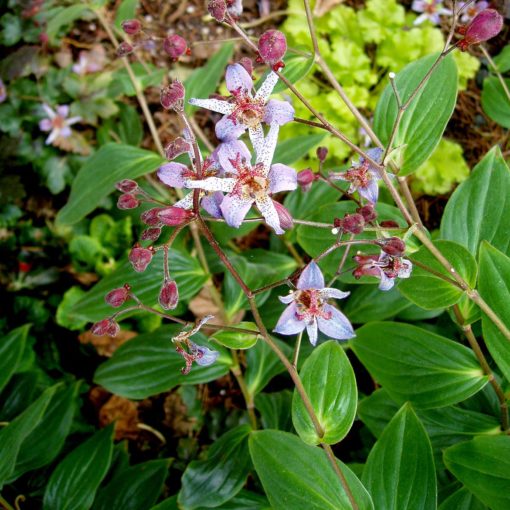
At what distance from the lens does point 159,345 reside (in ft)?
5.41

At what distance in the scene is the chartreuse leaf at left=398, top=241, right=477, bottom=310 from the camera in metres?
1.21

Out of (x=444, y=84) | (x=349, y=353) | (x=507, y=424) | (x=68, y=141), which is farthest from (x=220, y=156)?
(x=68, y=141)

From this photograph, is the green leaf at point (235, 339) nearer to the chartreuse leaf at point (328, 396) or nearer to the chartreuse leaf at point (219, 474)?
the chartreuse leaf at point (328, 396)

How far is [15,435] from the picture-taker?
56.2 inches

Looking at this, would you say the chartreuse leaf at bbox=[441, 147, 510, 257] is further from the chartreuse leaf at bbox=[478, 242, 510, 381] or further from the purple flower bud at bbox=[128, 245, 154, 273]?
the purple flower bud at bbox=[128, 245, 154, 273]

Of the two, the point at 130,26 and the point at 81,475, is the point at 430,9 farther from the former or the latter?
the point at 81,475

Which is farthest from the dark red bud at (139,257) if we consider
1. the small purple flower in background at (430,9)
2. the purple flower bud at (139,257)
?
the small purple flower in background at (430,9)

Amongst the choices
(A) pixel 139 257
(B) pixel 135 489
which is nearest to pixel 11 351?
(B) pixel 135 489

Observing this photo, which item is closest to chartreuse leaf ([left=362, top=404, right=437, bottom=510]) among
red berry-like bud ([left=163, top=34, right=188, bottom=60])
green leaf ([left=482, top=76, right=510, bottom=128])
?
red berry-like bud ([left=163, top=34, right=188, bottom=60])

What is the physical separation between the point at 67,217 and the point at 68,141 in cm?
77

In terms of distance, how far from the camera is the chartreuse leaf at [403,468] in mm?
1231

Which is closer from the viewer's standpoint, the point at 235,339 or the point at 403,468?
the point at 235,339

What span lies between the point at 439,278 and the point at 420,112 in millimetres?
397

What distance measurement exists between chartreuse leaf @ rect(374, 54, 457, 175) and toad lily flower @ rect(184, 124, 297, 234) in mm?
404
